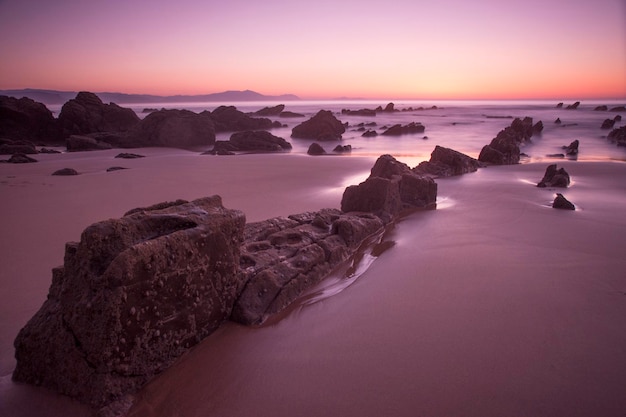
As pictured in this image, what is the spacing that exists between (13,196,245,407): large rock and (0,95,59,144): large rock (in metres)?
23.4

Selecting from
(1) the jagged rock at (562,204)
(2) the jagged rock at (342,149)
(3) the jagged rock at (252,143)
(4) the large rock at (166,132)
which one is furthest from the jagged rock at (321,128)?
(1) the jagged rock at (562,204)

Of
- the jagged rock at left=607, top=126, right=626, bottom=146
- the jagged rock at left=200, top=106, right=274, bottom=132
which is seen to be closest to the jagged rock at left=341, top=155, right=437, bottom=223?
the jagged rock at left=607, top=126, right=626, bottom=146

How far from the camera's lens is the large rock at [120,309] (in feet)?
6.59

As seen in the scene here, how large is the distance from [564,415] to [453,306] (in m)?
1.10

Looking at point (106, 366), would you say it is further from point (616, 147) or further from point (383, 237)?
point (616, 147)

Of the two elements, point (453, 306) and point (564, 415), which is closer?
point (564, 415)

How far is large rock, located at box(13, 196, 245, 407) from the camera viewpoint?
2.01 metres

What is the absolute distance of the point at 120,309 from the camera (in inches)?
79.4

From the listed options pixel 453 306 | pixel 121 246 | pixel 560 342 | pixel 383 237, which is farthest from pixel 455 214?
pixel 121 246

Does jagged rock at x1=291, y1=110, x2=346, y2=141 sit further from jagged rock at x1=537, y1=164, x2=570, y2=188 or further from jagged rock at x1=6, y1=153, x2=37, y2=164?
jagged rock at x1=537, y1=164, x2=570, y2=188

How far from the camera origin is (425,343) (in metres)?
2.52

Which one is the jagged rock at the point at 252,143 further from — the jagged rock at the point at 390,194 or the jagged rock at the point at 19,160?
the jagged rock at the point at 390,194

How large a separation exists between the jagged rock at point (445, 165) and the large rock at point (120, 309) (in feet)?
24.9

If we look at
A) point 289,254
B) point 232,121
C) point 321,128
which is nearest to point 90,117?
point 232,121
